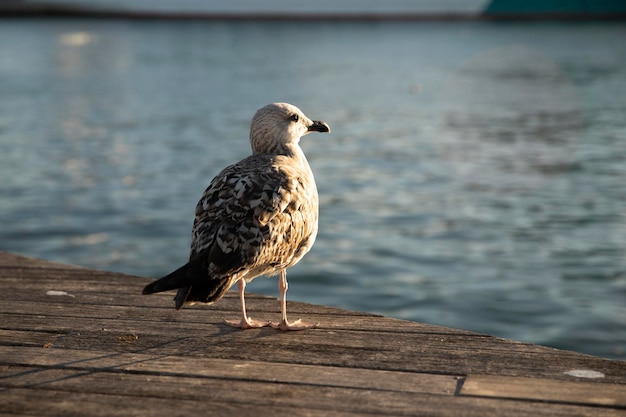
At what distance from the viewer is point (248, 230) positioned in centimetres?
542

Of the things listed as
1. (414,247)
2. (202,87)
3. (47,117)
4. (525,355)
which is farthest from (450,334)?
(202,87)

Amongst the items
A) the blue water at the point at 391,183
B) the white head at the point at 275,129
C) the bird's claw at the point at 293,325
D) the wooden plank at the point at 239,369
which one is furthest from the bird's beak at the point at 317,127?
the blue water at the point at 391,183

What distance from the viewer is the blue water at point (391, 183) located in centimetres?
1234

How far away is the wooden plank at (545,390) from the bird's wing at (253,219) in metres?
1.40

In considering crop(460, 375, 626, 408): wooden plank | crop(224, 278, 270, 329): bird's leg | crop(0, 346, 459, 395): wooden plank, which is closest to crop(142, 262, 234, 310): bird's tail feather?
crop(0, 346, 459, 395): wooden plank

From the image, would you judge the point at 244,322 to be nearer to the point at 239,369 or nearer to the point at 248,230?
the point at 248,230

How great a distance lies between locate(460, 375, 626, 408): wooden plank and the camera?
14.9 feet

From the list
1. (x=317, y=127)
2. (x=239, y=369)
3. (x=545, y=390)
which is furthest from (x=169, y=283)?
(x=317, y=127)

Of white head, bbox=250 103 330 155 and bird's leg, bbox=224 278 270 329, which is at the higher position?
white head, bbox=250 103 330 155

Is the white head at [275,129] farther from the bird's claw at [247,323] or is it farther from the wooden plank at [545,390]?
the wooden plank at [545,390]

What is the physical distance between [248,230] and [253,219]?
0.31ft

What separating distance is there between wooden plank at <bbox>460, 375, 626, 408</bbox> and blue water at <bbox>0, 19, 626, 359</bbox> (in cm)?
560

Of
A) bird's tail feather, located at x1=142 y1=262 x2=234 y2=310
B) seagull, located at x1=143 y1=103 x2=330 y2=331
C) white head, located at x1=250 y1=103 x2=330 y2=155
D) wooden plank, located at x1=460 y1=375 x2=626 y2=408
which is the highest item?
white head, located at x1=250 y1=103 x2=330 y2=155

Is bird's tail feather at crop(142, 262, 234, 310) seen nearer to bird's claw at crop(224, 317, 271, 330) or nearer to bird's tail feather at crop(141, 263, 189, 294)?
bird's tail feather at crop(141, 263, 189, 294)
